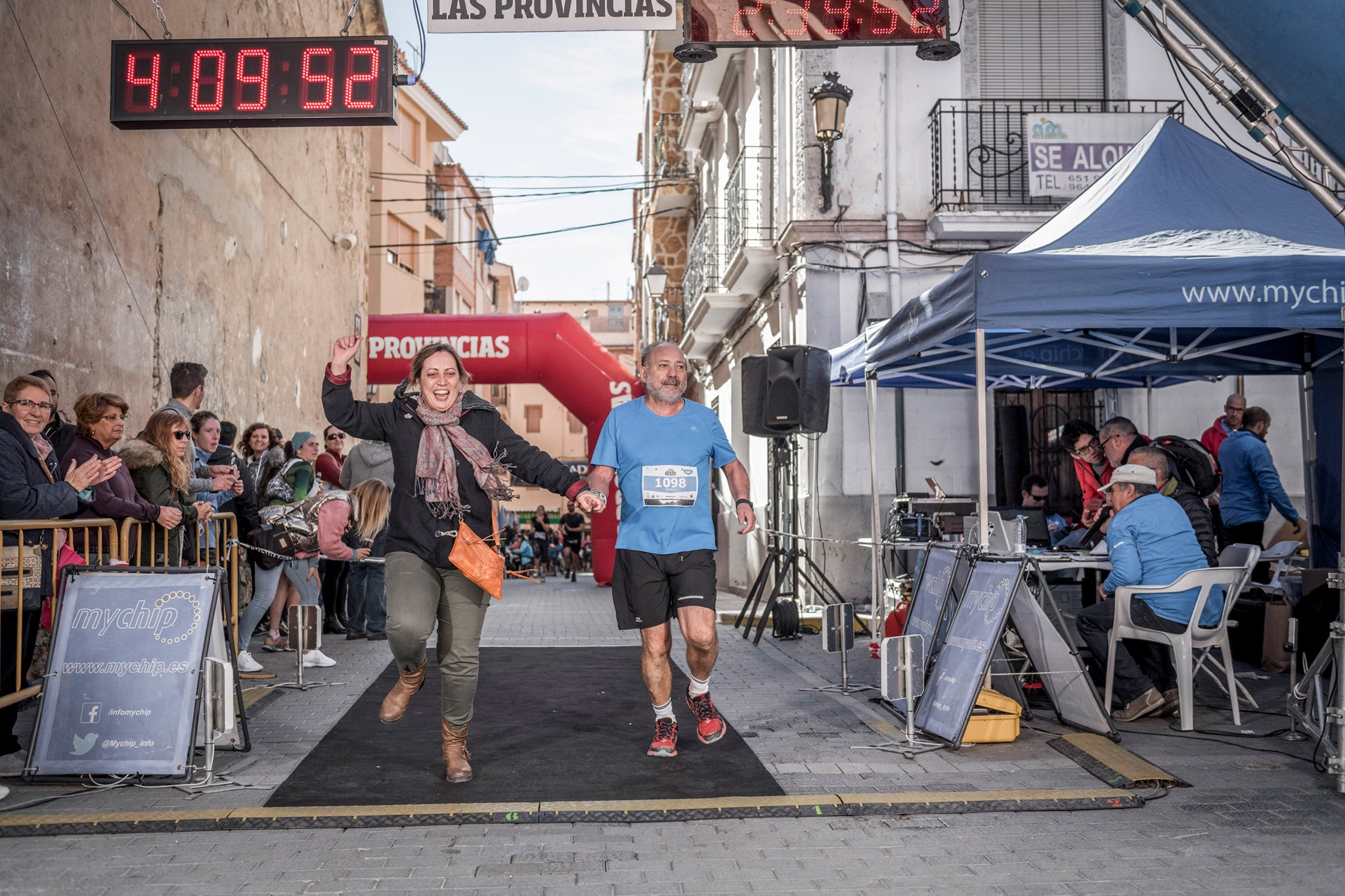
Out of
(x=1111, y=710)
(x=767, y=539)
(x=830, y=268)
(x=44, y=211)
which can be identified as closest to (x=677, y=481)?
(x=1111, y=710)

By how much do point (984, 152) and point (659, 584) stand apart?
378 inches

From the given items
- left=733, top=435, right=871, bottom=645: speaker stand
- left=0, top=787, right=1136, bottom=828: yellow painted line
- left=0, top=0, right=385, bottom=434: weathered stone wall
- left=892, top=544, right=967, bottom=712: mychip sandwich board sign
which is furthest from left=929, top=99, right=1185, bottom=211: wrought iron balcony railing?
left=0, top=787, right=1136, bottom=828: yellow painted line

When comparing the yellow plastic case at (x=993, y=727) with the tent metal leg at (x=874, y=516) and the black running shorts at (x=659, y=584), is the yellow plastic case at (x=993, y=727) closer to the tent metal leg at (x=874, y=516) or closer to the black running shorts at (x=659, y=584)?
the black running shorts at (x=659, y=584)

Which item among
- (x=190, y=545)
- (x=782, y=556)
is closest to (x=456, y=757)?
(x=190, y=545)

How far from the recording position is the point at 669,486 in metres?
6.02

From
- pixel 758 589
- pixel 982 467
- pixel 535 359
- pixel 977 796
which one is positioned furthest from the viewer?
pixel 535 359

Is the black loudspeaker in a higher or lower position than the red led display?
lower

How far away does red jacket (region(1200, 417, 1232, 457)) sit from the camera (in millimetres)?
10891

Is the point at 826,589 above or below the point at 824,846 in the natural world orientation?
above

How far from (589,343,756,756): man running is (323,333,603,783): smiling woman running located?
443 mm

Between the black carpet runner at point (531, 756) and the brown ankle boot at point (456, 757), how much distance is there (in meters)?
0.04

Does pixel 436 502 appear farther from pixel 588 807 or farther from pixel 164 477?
pixel 164 477

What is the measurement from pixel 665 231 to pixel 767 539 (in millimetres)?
14063

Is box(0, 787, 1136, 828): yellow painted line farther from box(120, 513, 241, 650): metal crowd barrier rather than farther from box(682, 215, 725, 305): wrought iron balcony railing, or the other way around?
box(682, 215, 725, 305): wrought iron balcony railing
